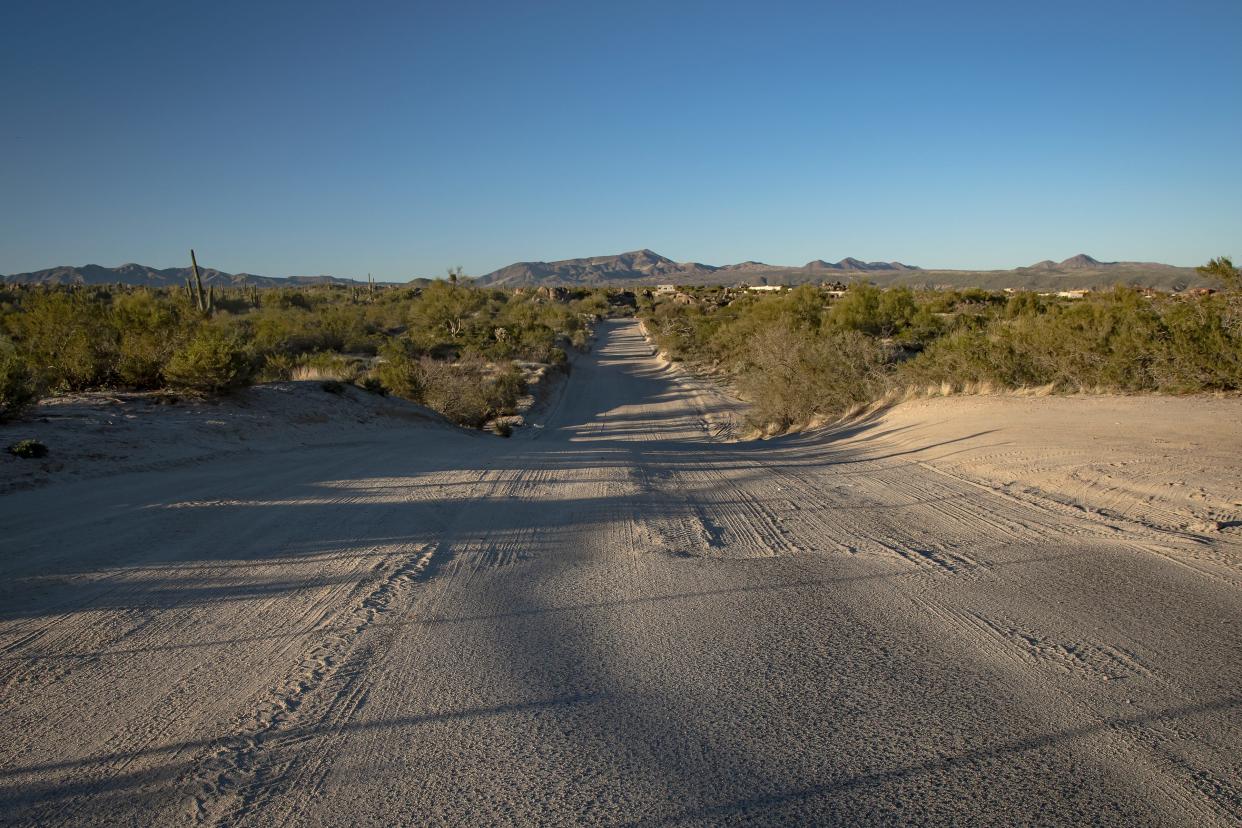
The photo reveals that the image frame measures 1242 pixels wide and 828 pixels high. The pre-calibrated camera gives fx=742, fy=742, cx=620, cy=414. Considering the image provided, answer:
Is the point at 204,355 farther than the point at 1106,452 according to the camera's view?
Yes

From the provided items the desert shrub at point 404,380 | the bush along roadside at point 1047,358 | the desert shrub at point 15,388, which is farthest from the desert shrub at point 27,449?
the bush along roadside at point 1047,358

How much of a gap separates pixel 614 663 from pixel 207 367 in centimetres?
1325

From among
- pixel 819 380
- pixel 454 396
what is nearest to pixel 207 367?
pixel 454 396

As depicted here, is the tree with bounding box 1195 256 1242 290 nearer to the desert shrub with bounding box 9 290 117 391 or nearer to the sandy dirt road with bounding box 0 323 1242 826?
the sandy dirt road with bounding box 0 323 1242 826

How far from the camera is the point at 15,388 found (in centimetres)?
1084

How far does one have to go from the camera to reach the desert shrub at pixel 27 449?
938 cm

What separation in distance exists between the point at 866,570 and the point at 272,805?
457 centimetres

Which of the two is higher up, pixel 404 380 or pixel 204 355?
pixel 204 355

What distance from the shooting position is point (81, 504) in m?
8.08

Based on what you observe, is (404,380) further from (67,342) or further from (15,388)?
(15,388)

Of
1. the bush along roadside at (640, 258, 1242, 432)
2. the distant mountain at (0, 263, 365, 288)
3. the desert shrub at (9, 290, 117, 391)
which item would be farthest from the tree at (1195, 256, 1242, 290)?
the distant mountain at (0, 263, 365, 288)

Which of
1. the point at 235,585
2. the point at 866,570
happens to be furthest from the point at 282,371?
the point at 866,570

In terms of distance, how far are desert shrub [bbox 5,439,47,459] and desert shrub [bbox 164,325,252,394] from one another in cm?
502

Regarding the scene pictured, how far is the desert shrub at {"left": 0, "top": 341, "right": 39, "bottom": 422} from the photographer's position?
1063 centimetres
